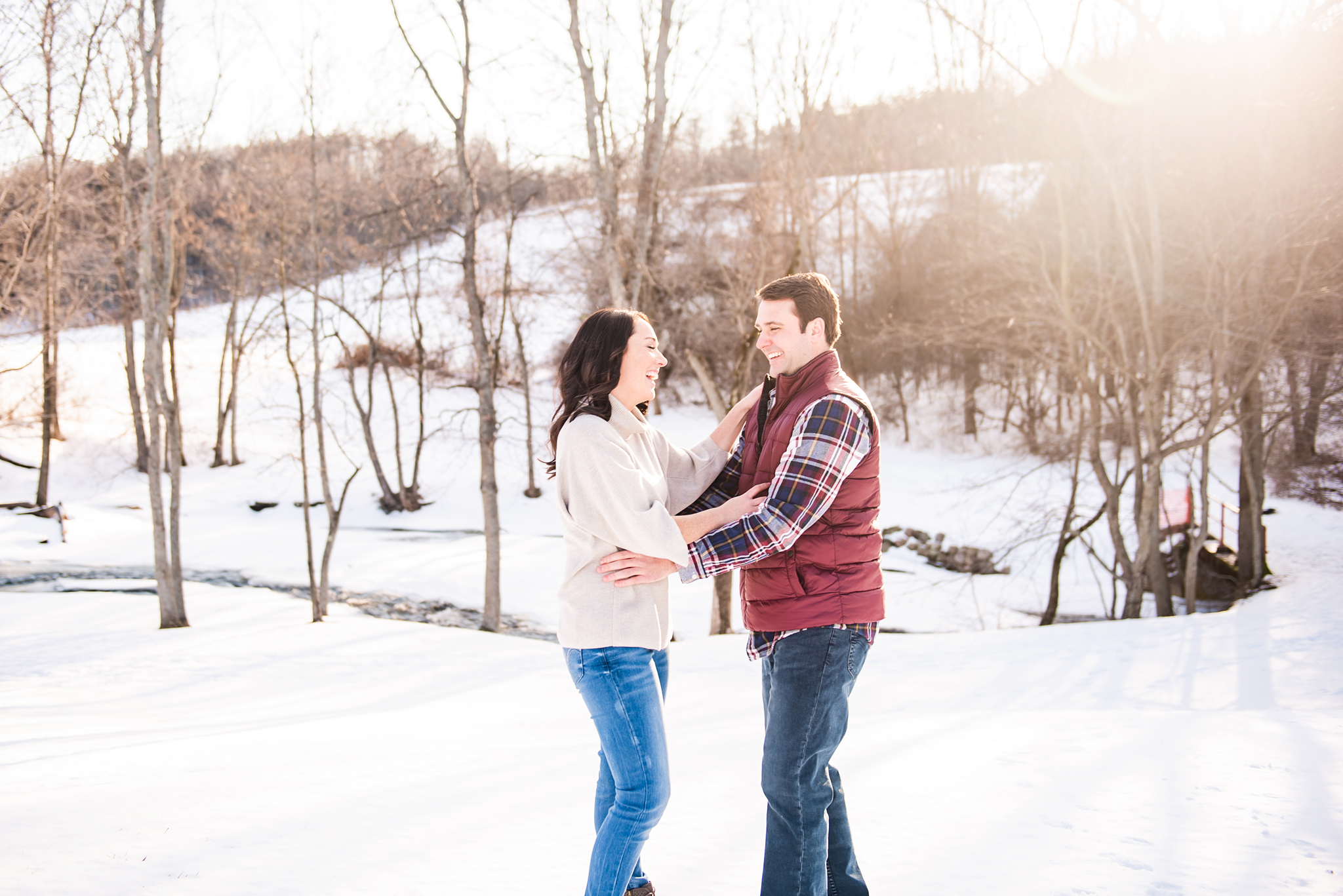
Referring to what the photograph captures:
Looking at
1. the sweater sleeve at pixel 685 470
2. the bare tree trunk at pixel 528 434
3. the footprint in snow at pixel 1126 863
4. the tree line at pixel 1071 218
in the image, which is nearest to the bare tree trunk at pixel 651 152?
the tree line at pixel 1071 218

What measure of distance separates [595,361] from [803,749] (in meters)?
1.30

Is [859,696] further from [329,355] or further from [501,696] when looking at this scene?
[329,355]

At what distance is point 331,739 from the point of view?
5281mm

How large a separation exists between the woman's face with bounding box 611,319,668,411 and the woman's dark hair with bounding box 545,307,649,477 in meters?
0.01

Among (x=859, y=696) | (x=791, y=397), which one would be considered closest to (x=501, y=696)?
(x=859, y=696)

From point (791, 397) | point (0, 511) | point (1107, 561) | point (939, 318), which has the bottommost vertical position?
point (1107, 561)

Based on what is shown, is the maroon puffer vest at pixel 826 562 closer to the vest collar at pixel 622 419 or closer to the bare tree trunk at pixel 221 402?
the vest collar at pixel 622 419

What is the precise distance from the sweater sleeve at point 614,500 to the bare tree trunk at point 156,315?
10.3 metres

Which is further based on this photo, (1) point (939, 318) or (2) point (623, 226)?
(1) point (939, 318)

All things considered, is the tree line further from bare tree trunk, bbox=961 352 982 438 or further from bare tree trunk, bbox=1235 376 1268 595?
bare tree trunk, bbox=961 352 982 438

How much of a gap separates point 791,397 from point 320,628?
10.1 meters

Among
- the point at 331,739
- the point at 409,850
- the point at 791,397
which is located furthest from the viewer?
the point at 331,739

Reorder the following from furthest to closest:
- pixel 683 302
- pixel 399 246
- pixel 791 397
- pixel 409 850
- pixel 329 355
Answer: pixel 329 355 → pixel 683 302 → pixel 399 246 → pixel 409 850 → pixel 791 397

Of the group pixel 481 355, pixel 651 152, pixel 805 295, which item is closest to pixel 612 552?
pixel 805 295
